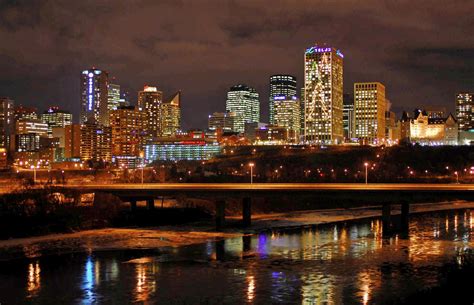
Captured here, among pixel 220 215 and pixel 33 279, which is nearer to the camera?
pixel 33 279

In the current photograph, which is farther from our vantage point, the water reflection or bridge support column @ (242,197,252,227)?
bridge support column @ (242,197,252,227)

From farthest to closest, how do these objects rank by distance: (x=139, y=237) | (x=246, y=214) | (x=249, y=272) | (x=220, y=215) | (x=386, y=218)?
(x=246, y=214) < (x=220, y=215) < (x=386, y=218) < (x=139, y=237) < (x=249, y=272)

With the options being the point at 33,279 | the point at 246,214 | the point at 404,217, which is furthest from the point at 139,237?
the point at 404,217

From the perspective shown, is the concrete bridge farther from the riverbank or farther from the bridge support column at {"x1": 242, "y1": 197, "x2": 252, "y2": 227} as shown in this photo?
the riverbank

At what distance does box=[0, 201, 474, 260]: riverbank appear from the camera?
59.4 meters

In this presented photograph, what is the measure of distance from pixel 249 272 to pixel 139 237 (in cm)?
2554

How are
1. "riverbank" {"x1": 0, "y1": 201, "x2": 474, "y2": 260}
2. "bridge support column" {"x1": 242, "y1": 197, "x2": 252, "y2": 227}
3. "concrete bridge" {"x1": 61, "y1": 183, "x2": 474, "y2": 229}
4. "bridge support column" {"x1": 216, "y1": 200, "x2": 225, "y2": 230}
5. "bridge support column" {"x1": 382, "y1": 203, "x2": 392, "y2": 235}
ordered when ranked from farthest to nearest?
"bridge support column" {"x1": 242, "y1": 197, "x2": 252, "y2": 227} < "bridge support column" {"x1": 216, "y1": 200, "x2": 225, "y2": 230} < "bridge support column" {"x1": 382, "y1": 203, "x2": 392, "y2": 235} < "concrete bridge" {"x1": 61, "y1": 183, "x2": 474, "y2": 229} < "riverbank" {"x1": 0, "y1": 201, "x2": 474, "y2": 260}

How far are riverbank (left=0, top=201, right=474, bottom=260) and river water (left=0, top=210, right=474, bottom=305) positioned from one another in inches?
146

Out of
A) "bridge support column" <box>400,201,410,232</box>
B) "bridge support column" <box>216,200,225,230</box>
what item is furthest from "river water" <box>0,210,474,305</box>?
"bridge support column" <box>216,200,225,230</box>

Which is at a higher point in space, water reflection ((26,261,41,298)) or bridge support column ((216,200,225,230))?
bridge support column ((216,200,225,230))

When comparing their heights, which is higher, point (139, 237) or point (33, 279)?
point (139, 237)

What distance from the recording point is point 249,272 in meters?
46.1

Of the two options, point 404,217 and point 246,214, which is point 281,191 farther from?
point 404,217

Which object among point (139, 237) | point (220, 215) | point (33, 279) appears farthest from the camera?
point (220, 215)
